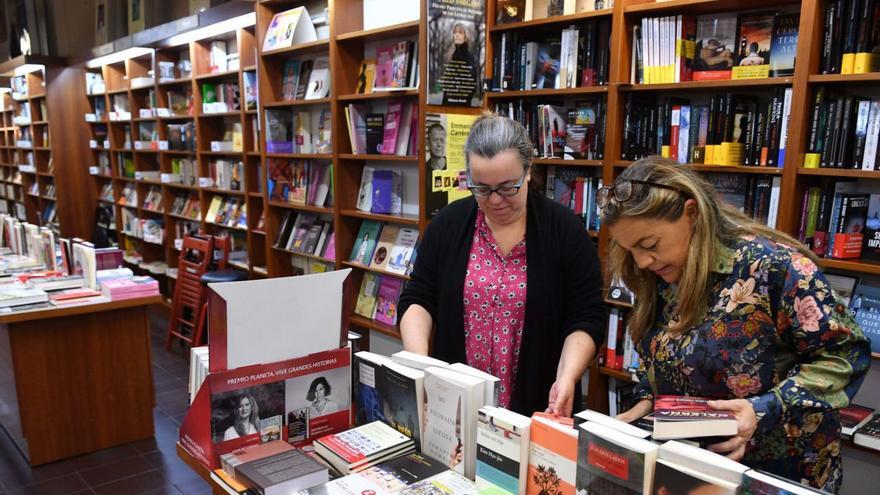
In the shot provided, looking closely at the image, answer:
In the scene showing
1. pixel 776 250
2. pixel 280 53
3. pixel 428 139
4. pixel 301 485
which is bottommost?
pixel 301 485

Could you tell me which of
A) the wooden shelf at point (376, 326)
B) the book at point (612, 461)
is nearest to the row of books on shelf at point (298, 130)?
the wooden shelf at point (376, 326)

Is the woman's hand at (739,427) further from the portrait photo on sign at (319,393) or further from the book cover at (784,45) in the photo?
the book cover at (784,45)

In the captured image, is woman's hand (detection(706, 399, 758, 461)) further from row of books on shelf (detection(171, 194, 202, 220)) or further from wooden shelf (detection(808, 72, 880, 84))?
row of books on shelf (detection(171, 194, 202, 220))

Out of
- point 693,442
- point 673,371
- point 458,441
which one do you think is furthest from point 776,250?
point 458,441

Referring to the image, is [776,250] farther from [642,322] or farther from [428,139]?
[428,139]

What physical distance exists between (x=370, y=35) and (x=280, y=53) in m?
1.06

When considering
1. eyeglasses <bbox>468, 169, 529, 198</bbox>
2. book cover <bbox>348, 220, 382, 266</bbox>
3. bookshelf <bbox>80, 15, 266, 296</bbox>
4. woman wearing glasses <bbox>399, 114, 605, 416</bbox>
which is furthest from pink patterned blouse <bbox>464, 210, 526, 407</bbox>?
bookshelf <bbox>80, 15, 266, 296</bbox>

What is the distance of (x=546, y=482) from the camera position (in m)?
1.20

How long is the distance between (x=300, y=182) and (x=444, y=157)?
71.2 inches

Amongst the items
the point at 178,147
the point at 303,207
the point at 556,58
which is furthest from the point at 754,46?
the point at 178,147

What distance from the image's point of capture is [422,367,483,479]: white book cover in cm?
132

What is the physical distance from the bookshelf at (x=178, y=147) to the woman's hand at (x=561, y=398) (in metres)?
4.02

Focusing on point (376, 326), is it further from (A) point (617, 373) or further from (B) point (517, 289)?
(B) point (517, 289)

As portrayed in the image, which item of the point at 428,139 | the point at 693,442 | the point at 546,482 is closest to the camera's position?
the point at 693,442
